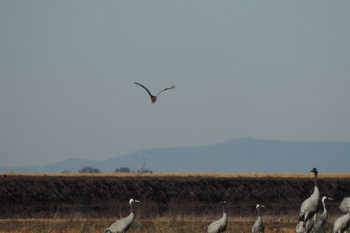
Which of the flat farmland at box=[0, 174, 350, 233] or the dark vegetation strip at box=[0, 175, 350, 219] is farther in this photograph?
the dark vegetation strip at box=[0, 175, 350, 219]

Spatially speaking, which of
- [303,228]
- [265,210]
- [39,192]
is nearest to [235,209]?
[265,210]

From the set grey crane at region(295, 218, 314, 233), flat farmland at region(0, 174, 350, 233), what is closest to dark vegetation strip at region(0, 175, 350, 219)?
flat farmland at region(0, 174, 350, 233)

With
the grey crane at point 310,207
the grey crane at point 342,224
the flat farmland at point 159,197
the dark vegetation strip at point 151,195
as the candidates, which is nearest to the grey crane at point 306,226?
the grey crane at point 310,207

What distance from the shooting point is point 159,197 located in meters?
70.2

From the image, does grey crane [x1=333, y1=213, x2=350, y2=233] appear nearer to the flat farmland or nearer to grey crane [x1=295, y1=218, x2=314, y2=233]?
grey crane [x1=295, y1=218, x2=314, y2=233]

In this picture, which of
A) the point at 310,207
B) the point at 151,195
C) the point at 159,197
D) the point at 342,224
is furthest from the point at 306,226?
the point at 151,195

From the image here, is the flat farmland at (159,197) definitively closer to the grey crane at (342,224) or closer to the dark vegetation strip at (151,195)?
the dark vegetation strip at (151,195)

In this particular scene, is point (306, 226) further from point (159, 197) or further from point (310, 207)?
point (159, 197)

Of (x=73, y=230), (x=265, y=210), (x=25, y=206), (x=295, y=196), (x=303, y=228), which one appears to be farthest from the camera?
(x=295, y=196)

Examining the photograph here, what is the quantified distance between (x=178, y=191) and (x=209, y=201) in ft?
8.05

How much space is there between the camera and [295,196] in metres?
74.4

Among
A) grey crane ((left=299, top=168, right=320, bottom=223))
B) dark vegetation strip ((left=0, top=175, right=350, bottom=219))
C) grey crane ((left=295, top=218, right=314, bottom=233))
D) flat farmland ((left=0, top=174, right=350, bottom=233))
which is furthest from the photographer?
dark vegetation strip ((left=0, top=175, right=350, bottom=219))

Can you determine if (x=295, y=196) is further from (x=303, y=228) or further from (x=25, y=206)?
(x=303, y=228)

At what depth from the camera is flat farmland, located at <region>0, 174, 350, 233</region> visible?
62875 millimetres
